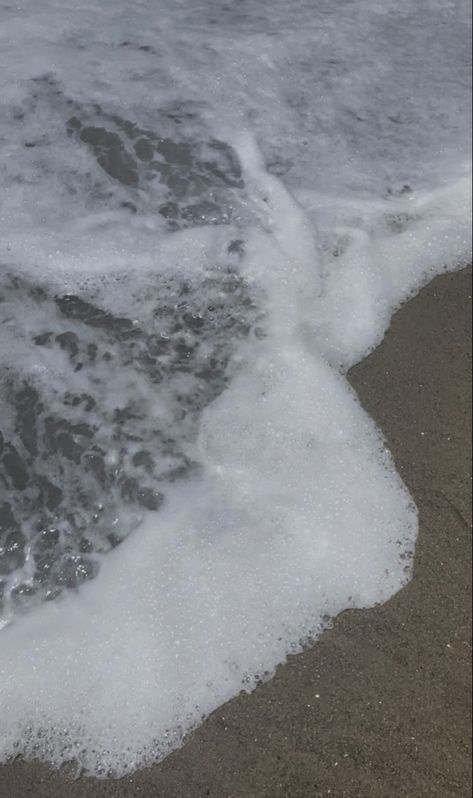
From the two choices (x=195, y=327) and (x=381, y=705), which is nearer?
(x=381, y=705)

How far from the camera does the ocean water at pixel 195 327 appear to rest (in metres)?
2.23

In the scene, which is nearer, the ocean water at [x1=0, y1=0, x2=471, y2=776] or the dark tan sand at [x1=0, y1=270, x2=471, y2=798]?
the dark tan sand at [x1=0, y1=270, x2=471, y2=798]

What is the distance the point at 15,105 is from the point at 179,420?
1.44 m

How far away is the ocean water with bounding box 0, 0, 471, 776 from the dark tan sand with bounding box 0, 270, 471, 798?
66mm

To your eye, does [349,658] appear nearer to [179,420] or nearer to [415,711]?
[415,711]

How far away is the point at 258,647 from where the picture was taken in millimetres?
2238

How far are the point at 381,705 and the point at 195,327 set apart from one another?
55.3 inches

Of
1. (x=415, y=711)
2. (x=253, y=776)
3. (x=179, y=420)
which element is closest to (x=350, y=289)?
(x=179, y=420)

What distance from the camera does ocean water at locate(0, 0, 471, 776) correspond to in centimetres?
223

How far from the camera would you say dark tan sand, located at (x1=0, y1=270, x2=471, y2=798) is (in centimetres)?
206

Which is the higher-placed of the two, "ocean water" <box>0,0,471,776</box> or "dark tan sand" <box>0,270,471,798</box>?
"ocean water" <box>0,0,471,776</box>

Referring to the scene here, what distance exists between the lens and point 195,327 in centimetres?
265

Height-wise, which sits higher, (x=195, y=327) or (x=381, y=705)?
(x=195, y=327)

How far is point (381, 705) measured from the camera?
2172mm
